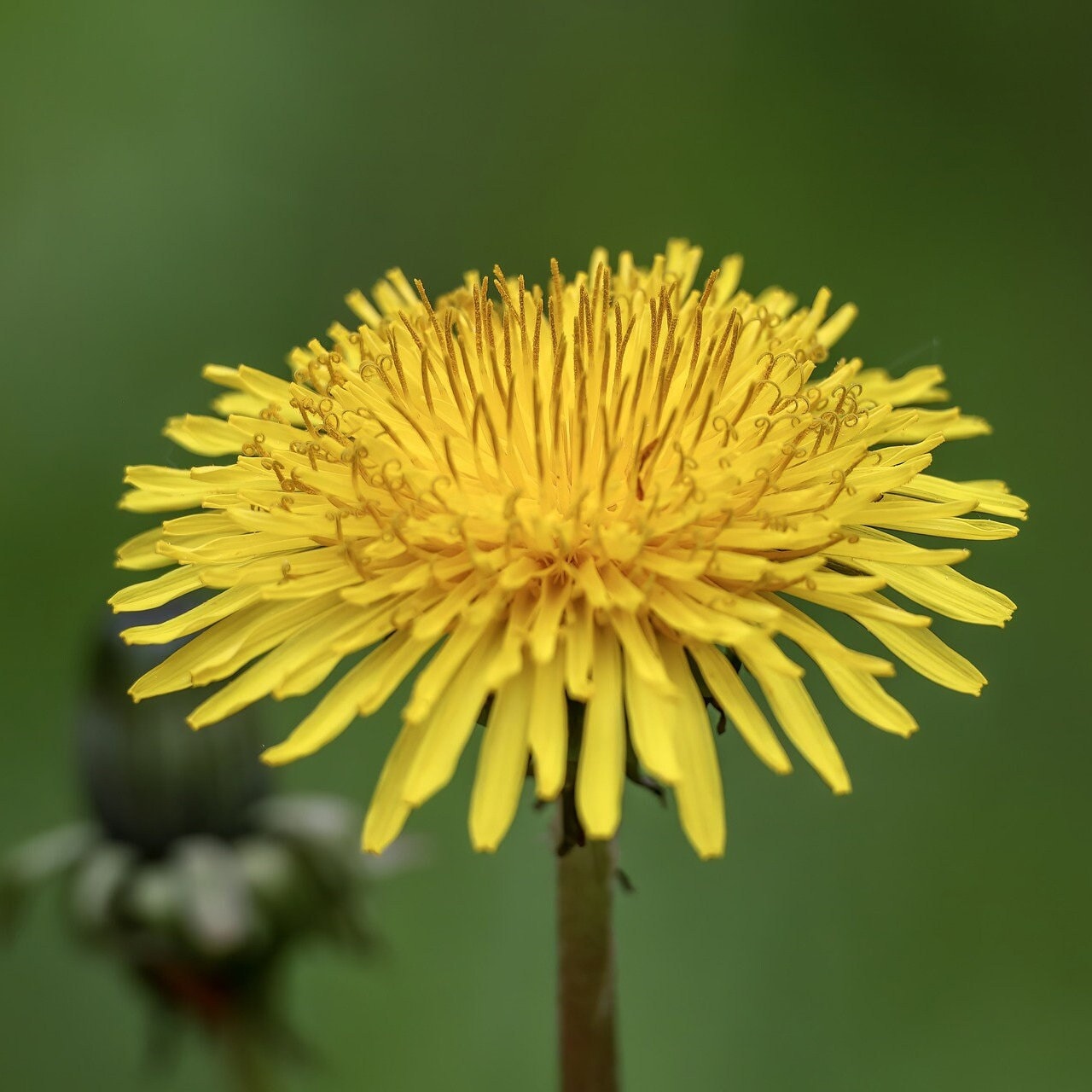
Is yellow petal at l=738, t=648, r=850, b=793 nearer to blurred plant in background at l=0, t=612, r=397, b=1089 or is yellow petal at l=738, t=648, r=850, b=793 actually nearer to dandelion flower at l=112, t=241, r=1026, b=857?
dandelion flower at l=112, t=241, r=1026, b=857

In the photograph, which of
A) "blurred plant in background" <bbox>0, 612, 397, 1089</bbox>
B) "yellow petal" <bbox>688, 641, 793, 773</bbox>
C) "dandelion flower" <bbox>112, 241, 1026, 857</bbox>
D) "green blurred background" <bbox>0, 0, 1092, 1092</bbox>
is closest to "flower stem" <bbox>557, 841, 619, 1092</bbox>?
"dandelion flower" <bbox>112, 241, 1026, 857</bbox>

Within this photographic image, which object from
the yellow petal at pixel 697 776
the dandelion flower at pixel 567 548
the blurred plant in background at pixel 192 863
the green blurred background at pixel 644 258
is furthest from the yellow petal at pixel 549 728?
the green blurred background at pixel 644 258

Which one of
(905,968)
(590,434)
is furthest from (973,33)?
(590,434)

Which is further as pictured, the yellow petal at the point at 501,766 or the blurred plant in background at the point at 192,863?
the blurred plant in background at the point at 192,863

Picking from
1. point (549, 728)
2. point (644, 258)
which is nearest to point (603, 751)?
point (549, 728)

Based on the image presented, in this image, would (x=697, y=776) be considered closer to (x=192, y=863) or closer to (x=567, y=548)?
(x=567, y=548)

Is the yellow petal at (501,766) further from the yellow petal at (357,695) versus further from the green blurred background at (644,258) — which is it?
the green blurred background at (644,258)
